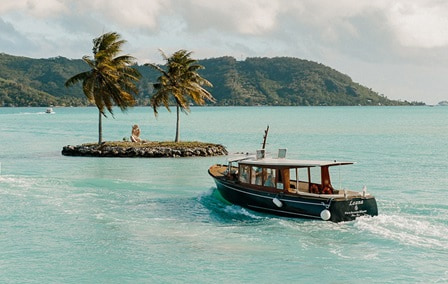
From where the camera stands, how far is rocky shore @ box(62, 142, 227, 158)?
49000 millimetres

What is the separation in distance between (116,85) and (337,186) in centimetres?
2394

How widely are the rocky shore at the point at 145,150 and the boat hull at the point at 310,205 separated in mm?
22604

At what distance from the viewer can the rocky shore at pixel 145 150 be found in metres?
49.0

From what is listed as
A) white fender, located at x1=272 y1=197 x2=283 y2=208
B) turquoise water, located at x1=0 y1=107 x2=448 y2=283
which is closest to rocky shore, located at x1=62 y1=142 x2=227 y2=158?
turquoise water, located at x1=0 y1=107 x2=448 y2=283

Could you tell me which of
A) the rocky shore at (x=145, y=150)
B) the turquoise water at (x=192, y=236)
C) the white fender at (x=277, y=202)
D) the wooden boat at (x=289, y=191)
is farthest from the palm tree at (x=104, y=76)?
the white fender at (x=277, y=202)

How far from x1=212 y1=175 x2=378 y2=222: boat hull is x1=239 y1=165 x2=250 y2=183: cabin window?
2.21 ft

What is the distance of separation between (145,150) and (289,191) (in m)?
25.6

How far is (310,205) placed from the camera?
24125 millimetres

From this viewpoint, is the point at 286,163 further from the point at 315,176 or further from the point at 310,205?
the point at 310,205

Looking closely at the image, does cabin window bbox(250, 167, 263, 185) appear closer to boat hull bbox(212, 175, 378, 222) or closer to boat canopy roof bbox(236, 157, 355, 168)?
boat canopy roof bbox(236, 157, 355, 168)

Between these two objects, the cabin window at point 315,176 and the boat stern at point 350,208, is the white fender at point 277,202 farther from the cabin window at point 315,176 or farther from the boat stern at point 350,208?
the cabin window at point 315,176

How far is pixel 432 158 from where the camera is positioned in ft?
173

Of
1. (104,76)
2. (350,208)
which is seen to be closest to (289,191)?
(350,208)

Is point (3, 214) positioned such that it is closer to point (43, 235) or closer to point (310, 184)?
point (43, 235)
